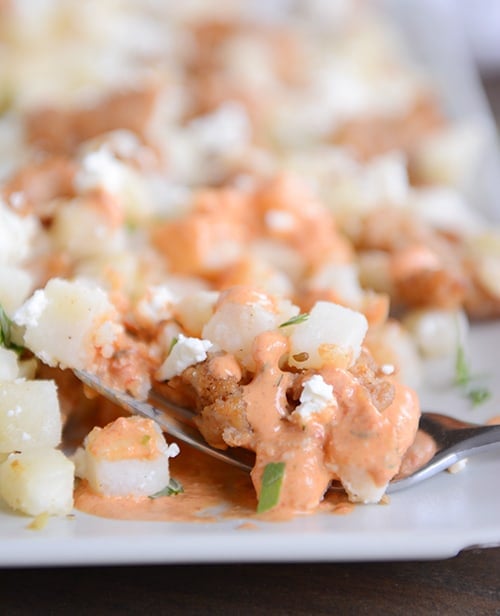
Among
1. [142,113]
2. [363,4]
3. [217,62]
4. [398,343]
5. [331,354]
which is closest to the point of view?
[331,354]

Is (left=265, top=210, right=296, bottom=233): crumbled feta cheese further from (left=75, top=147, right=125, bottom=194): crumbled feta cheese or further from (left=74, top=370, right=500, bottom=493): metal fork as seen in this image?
(left=74, top=370, right=500, bottom=493): metal fork

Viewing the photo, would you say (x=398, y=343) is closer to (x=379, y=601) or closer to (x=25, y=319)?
(x=379, y=601)

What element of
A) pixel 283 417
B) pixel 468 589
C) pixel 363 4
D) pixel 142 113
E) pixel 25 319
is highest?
pixel 363 4

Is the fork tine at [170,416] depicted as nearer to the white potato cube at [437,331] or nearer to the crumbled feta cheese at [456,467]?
the crumbled feta cheese at [456,467]

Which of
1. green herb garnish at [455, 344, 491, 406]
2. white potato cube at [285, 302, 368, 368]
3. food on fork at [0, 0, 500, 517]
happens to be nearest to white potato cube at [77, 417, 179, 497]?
food on fork at [0, 0, 500, 517]

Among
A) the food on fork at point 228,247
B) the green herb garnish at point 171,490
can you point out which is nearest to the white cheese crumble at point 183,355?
the food on fork at point 228,247

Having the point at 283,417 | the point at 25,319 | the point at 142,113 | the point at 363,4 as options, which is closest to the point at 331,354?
the point at 283,417
